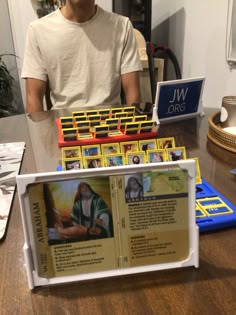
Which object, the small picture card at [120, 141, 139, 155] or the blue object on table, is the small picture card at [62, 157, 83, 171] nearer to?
the small picture card at [120, 141, 139, 155]

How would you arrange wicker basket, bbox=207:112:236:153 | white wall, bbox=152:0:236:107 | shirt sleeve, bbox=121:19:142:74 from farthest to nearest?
white wall, bbox=152:0:236:107 → shirt sleeve, bbox=121:19:142:74 → wicker basket, bbox=207:112:236:153

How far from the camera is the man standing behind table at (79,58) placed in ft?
5.90

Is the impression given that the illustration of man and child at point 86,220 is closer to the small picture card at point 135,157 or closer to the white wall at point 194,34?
the small picture card at point 135,157

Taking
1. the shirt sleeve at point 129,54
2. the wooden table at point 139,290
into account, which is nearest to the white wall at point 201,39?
the shirt sleeve at point 129,54

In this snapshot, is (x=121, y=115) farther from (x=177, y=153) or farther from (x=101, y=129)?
(x=177, y=153)

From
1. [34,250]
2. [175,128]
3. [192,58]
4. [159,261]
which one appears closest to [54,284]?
[34,250]

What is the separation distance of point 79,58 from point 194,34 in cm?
134

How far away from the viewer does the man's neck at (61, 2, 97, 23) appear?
1761 mm

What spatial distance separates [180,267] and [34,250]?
244 mm

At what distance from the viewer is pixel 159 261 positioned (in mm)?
562

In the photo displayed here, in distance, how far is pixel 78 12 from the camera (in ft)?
5.82

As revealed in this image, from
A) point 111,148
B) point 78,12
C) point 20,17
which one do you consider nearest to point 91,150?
point 111,148

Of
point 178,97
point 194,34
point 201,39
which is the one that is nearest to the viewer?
point 178,97

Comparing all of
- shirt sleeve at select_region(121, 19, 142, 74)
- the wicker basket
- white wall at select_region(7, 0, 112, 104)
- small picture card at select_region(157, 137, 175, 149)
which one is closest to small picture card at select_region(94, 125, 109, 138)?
small picture card at select_region(157, 137, 175, 149)
